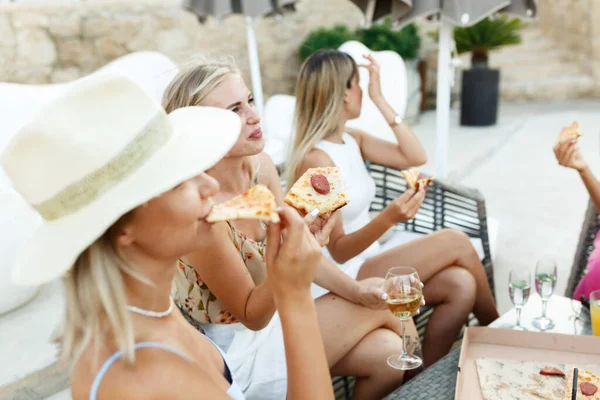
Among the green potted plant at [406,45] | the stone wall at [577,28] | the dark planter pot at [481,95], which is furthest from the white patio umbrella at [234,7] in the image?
the stone wall at [577,28]

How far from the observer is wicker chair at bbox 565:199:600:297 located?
7.44 ft

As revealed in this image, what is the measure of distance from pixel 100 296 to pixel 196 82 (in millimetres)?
897

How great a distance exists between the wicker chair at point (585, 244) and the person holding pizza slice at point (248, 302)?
3.28 ft

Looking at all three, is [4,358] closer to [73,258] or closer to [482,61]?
[73,258]

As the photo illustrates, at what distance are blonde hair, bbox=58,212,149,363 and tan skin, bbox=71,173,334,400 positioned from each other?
2 cm

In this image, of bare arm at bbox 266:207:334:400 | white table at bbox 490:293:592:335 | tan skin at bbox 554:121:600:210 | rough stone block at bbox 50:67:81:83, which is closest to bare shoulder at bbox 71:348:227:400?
bare arm at bbox 266:207:334:400

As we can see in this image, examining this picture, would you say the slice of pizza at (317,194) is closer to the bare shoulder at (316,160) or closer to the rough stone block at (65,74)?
the bare shoulder at (316,160)

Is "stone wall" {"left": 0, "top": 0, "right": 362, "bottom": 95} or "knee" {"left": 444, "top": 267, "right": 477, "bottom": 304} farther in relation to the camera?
"stone wall" {"left": 0, "top": 0, "right": 362, "bottom": 95}

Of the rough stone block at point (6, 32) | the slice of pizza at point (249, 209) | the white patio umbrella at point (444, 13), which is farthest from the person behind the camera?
the rough stone block at point (6, 32)

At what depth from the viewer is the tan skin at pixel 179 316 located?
94 cm

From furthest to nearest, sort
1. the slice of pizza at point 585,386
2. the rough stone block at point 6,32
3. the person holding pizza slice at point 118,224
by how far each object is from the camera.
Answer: the rough stone block at point 6,32, the slice of pizza at point 585,386, the person holding pizza slice at point 118,224

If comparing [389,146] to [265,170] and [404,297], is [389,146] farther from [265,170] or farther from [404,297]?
[404,297]

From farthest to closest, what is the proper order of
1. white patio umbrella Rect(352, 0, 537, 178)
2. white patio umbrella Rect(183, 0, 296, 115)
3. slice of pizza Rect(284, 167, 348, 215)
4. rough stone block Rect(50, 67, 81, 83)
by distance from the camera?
rough stone block Rect(50, 67, 81, 83) < white patio umbrella Rect(183, 0, 296, 115) < white patio umbrella Rect(352, 0, 537, 178) < slice of pizza Rect(284, 167, 348, 215)

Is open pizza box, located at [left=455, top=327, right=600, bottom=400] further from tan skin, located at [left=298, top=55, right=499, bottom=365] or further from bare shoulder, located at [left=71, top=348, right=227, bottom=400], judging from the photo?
bare shoulder, located at [left=71, top=348, right=227, bottom=400]
